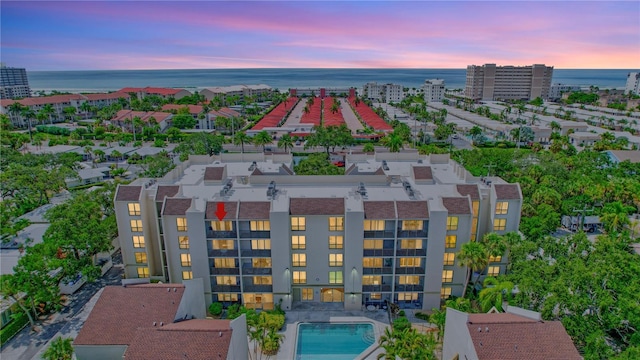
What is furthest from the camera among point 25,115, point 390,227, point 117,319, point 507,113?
point 507,113

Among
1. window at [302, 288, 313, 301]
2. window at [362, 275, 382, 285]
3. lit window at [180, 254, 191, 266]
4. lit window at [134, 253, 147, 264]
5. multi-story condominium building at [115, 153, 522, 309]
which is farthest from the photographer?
lit window at [134, 253, 147, 264]

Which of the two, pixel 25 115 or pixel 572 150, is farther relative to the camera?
pixel 25 115

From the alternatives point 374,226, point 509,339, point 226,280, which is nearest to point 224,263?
point 226,280

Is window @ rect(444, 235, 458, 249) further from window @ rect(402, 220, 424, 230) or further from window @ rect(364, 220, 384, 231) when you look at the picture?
window @ rect(364, 220, 384, 231)

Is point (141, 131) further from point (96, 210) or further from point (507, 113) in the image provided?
point (507, 113)

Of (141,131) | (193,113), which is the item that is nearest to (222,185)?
(141,131)

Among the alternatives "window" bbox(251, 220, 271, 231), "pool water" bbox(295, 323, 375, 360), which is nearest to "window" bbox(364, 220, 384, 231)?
"pool water" bbox(295, 323, 375, 360)

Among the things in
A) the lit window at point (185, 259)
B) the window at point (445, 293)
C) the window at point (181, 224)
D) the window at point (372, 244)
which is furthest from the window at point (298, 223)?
the window at point (445, 293)
